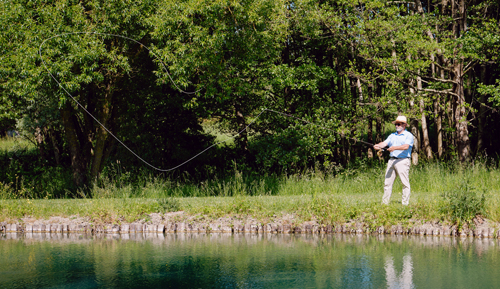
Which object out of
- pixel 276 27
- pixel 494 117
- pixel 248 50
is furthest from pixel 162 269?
pixel 494 117

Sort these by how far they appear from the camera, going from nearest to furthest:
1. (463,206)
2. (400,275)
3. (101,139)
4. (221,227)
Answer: (400,275)
(463,206)
(221,227)
(101,139)

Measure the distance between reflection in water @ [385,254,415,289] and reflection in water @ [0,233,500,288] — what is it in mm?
14

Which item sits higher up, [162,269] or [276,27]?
[276,27]

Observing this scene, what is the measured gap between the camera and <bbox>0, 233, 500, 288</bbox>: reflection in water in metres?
7.43

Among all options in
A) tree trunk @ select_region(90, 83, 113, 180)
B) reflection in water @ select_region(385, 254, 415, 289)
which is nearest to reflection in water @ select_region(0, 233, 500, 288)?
reflection in water @ select_region(385, 254, 415, 289)

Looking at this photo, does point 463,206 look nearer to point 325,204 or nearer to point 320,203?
point 325,204

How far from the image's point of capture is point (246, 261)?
8.65 meters

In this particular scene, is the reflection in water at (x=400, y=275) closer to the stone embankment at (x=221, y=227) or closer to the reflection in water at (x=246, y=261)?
the reflection in water at (x=246, y=261)

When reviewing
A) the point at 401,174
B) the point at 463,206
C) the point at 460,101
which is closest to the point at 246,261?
the point at 401,174

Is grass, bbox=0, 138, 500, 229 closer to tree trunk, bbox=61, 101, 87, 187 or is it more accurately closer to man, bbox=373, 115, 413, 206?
man, bbox=373, 115, 413, 206

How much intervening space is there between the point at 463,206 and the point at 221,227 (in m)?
4.94

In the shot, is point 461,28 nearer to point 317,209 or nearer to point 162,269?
point 317,209

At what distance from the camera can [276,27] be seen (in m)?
15.9

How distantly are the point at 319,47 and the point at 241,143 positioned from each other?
4.67 m
